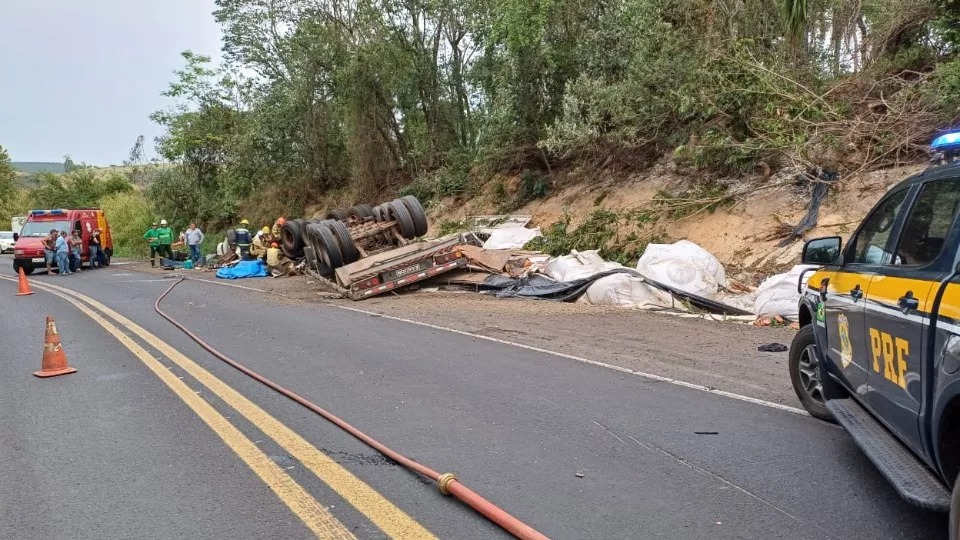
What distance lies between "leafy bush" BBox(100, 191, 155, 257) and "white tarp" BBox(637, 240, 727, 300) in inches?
1295

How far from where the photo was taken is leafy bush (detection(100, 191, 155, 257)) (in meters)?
40.1

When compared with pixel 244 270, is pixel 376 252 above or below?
above

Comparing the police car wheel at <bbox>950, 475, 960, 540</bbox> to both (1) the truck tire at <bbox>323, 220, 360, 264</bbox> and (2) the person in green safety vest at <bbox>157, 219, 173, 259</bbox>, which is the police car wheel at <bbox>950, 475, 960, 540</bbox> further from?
(2) the person in green safety vest at <bbox>157, 219, 173, 259</bbox>

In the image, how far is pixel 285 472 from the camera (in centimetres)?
428

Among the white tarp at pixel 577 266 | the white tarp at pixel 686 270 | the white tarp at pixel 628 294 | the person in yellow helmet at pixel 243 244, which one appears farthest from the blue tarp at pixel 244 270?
the white tarp at pixel 686 270

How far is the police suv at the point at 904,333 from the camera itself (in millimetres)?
2865

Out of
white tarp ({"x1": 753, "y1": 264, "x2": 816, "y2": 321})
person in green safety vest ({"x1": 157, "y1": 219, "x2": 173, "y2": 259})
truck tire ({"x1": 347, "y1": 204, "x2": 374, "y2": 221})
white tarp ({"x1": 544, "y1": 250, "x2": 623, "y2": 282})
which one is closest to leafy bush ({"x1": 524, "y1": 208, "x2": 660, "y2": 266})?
white tarp ({"x1": 544, "y1": 250, "x2": 623, "y2": 282})

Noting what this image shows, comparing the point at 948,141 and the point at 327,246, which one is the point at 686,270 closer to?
the point at 327,246

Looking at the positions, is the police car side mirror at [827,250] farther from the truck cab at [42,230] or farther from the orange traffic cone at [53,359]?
the truck cab at [42,230]

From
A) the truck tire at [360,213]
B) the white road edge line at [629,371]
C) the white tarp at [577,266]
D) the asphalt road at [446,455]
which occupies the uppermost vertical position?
the truck tire at [360,213]

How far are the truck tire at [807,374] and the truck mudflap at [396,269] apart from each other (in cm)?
962

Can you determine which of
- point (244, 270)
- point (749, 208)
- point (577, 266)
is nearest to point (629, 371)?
point (577, 266)

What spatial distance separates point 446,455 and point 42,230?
25.8 meters

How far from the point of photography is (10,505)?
12.9ft
